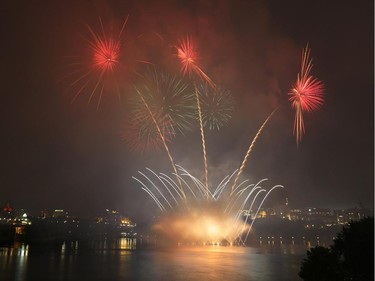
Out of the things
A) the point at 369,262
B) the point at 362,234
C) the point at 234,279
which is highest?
the point at 362,234

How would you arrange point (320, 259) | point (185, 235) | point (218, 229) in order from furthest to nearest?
point (185, 235), point (218, 229), point (320, 259)

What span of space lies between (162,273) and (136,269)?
15.8ft

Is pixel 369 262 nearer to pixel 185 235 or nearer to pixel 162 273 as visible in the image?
pixel 162 273

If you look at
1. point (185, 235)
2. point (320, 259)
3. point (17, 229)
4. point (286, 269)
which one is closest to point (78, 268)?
point (286, 269)

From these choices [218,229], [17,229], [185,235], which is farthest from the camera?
[17,229]

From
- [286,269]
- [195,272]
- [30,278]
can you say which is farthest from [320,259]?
[286,269]

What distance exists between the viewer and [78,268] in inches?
1709

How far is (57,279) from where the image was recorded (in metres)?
34.6

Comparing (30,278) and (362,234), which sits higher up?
(362,234)

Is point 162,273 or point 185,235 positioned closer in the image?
point 162,273

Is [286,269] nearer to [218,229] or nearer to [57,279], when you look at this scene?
[57,279]

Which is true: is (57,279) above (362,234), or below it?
below

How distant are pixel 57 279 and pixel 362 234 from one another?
94.5 ft

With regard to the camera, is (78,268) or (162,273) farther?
(78,268)
